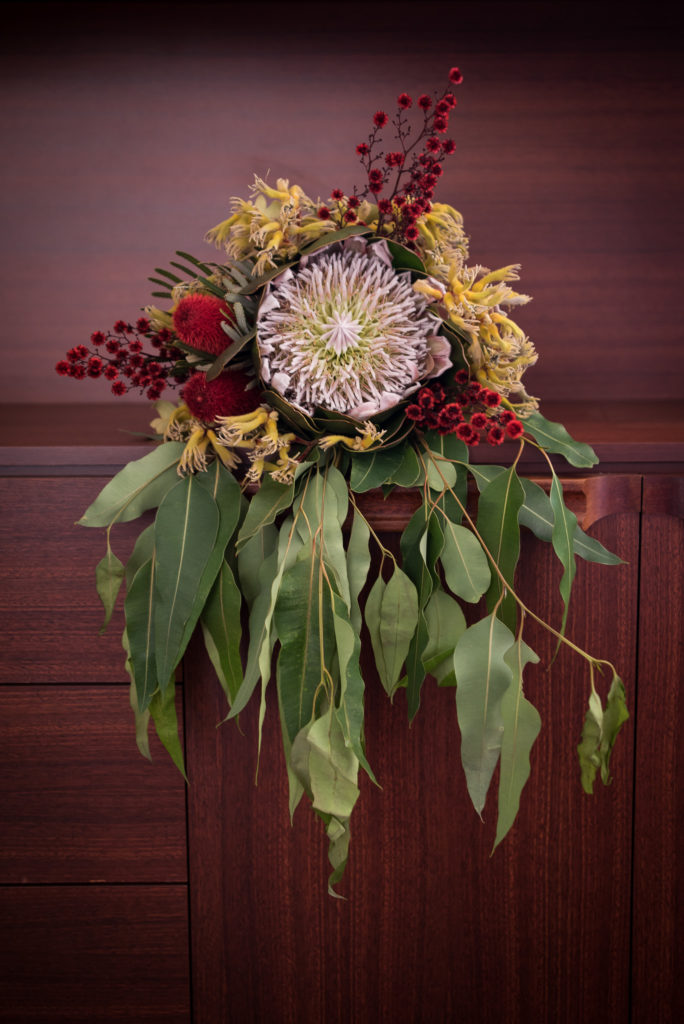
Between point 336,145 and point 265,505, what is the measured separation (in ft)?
2.06

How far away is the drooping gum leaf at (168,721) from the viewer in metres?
0.57

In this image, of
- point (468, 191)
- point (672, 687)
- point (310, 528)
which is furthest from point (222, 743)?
point (468, 191)

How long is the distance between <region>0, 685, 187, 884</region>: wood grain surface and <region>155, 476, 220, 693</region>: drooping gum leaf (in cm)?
12

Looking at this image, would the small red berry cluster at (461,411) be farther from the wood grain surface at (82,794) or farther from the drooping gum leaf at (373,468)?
the wood grain surface at (82,794)

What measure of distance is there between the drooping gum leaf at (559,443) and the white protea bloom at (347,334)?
0.09m

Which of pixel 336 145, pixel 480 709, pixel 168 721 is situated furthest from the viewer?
pixel 336 145

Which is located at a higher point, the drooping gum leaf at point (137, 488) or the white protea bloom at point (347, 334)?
the white protea bloom at point (347, 334)

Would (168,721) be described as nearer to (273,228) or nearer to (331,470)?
(331,470)

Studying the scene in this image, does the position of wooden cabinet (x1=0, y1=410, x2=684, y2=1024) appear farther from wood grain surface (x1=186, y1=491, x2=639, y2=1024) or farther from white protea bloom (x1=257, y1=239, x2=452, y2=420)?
white protea bloom (x1=257, y1=239, x2=452, y2=420)

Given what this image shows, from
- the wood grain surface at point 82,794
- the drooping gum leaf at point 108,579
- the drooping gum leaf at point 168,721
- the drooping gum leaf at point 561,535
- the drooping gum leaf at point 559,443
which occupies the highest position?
the drooping gum leaf at point 559,443

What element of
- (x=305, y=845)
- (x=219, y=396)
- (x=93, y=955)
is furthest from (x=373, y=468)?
(x=93, y=955)

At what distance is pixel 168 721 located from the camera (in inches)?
22.6

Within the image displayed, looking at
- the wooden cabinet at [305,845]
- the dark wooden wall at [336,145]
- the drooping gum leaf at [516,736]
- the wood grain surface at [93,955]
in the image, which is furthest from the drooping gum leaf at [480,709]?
the dark wooden wall at [336,145]

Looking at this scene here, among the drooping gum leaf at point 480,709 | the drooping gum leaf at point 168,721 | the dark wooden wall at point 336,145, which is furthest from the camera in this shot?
the dark wooden wall at point 336,145
